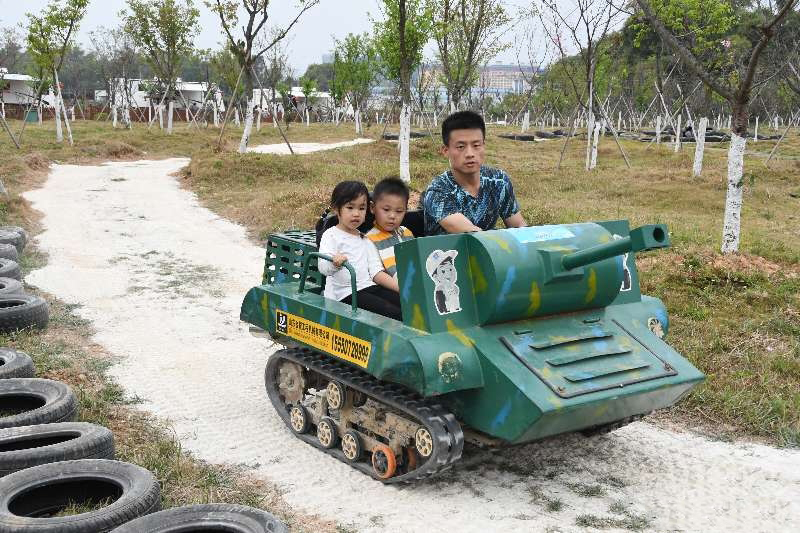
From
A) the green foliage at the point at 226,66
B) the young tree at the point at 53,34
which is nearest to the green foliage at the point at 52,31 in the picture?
the young tree at the point at 53,34

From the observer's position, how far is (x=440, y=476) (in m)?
4.89

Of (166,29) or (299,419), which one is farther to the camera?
(166,29)

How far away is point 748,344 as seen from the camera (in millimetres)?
7082

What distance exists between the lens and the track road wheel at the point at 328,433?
516 cm

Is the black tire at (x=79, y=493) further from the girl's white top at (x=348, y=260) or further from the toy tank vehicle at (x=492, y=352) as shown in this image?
the girl's white top at (x=348, y=260)

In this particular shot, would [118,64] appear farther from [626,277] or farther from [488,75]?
[626,277]

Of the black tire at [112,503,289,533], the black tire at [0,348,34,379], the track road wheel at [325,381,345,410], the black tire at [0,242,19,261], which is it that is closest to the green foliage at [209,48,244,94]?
the black tire at [0,242,19,261]

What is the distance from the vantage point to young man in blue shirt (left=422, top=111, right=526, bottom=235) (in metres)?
5.37

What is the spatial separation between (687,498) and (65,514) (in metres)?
3.21

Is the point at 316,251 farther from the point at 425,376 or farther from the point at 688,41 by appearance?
the point at 688,41

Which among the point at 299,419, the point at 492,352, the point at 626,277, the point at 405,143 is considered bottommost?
the point at 299,419

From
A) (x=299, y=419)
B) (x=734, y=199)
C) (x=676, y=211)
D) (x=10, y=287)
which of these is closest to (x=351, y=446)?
(x=299, y=419)

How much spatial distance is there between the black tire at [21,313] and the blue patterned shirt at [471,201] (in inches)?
149

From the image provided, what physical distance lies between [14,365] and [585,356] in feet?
12.6
